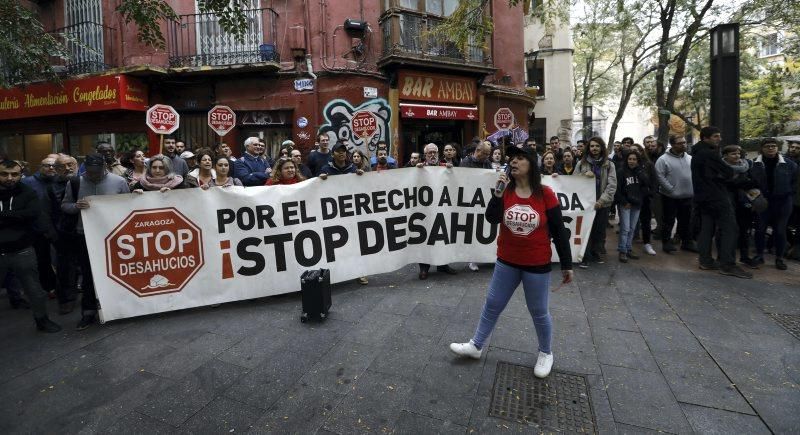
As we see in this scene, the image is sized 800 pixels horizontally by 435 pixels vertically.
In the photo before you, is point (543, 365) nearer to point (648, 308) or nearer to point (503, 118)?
point (648, 308)

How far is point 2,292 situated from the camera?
6152 mm

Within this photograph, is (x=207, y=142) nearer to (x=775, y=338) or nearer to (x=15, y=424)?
(x=15, y=424)

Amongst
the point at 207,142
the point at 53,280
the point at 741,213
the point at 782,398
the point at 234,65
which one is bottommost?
the point at 782,398

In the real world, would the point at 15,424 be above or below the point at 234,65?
below

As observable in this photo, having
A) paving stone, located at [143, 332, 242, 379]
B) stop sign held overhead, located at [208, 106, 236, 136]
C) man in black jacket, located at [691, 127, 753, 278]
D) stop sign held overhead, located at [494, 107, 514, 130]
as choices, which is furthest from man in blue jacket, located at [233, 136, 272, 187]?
man in black jacket, located at [691, 127, 753, 278]

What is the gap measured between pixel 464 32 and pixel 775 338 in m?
6.24

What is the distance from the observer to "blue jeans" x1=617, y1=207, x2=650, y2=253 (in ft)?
22.3

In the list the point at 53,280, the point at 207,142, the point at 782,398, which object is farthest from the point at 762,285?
the point at 207,142

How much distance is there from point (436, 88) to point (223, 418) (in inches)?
519

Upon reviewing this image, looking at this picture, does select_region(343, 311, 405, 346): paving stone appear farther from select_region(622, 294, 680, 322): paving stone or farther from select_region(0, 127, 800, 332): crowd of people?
select_region(622, 294, 680, 322): paving stone

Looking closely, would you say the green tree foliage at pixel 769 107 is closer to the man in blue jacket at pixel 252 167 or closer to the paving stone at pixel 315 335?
the man in blue jacket at pixel 252 167

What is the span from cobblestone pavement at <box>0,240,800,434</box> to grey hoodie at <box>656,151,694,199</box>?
2350 mm

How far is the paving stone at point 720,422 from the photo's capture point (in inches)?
105

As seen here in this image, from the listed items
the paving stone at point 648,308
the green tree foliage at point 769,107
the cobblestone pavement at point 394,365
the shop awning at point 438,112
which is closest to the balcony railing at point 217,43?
the shop awning at point 438,112
